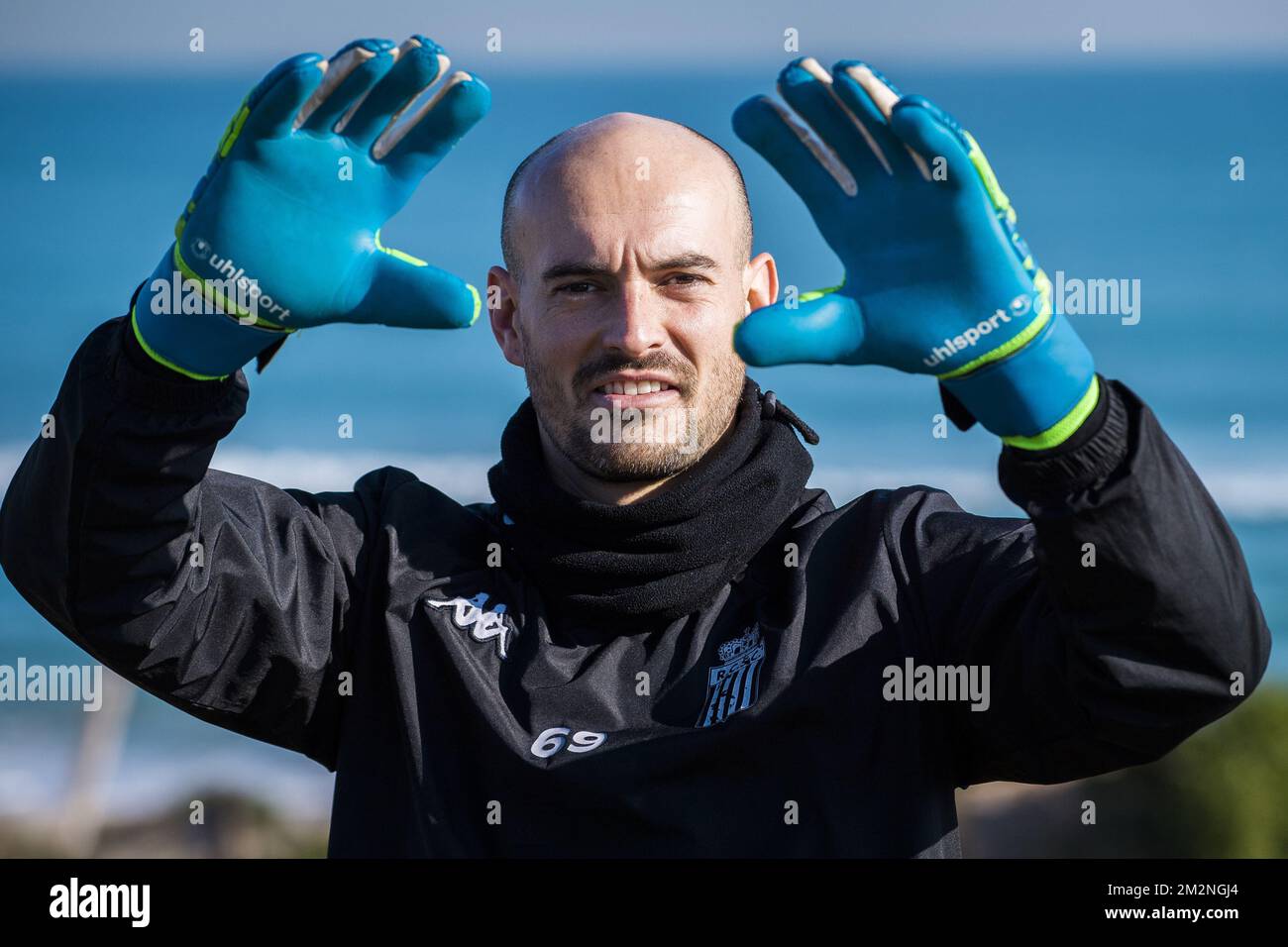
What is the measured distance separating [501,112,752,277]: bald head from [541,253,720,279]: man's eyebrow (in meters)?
0.10

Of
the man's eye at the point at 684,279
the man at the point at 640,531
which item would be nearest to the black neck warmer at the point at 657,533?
the man at the point at 640,531

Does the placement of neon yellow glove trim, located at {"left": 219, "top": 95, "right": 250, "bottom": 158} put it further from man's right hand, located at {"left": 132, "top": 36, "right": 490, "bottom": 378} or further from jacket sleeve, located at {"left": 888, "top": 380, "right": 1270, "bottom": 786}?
jacket sleeve, located at {"left": 888, "top": 380, "right": 1270, "bottom": 786}

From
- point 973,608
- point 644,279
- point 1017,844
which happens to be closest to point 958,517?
point 973,608

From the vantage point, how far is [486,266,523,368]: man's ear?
2.74 metres

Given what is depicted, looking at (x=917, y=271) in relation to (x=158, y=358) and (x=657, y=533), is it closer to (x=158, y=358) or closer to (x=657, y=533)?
(x=657, y=533)

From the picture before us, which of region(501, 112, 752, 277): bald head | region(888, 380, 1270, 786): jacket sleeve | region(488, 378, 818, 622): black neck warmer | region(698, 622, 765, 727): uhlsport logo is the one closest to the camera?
region(888, 380, 1270, 786): jacket sleeve

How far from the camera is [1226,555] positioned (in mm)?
1964

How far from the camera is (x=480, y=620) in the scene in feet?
8.09

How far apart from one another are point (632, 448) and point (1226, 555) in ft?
3.13

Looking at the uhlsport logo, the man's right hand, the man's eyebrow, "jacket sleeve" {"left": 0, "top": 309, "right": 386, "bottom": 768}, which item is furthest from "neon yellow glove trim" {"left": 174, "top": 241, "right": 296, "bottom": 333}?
the uhlsport logo

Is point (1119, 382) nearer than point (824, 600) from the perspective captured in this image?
Yes

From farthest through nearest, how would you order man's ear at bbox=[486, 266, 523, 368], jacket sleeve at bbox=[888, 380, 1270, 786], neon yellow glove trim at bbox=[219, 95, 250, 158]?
man's ear at bbox=[486, 266, 523, 368] < neon yellow glove trim at bbox=[219, 95, 250, 158] < jacket sleeve at bbox=[888, 380, 1270, 786]
